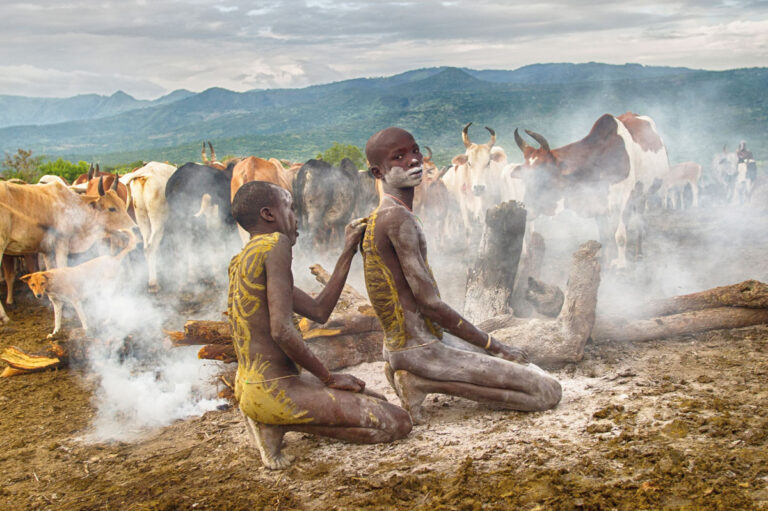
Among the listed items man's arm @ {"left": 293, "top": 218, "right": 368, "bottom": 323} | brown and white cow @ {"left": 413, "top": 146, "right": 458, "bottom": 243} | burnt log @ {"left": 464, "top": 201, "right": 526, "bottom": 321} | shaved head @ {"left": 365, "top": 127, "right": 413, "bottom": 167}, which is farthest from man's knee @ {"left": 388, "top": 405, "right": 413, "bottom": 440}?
brown and white cow @ {"left": 413, "top": 146, "right": 458, "bottom": 243}

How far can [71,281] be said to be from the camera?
7.13 m

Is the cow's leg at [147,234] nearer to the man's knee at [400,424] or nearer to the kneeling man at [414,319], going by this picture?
the kneeling man at [414,319]

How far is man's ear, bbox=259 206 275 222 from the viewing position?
135 inches

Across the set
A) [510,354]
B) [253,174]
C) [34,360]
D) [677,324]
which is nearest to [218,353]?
[34,360]

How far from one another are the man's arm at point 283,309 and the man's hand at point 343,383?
4.2 inches

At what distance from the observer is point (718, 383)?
3.84 metres

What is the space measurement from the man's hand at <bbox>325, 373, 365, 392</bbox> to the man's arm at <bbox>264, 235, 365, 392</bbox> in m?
0.11

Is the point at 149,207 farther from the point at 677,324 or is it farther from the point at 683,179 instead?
the point at 683,179

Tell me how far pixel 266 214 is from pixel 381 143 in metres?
0.88

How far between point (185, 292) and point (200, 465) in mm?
6823

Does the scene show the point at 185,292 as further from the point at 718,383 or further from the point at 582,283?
the point at 718,383

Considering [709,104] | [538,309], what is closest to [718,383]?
[538,309]

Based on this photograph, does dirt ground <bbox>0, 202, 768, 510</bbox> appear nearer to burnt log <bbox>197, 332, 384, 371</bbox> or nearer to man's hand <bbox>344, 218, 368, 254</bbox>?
burnt log <bbox>197, 332, 384, 371</bbox>

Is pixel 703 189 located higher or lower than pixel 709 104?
lower
